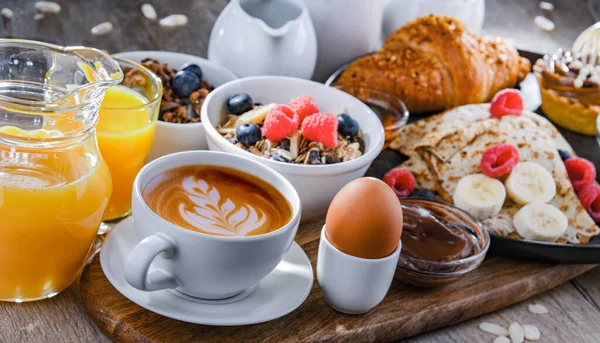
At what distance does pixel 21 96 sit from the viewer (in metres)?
1.27

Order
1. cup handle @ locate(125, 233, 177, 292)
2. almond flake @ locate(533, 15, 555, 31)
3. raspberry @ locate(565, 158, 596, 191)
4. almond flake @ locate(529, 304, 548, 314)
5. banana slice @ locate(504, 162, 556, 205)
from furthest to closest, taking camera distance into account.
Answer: almond flake @ locate(533, 15, 555, 31), raspberry @ locate(565, 158, 596, 191), banana slice @ locate(504, 162, 556, 205), almond flake @ locate(529, 304, 548, 314), cup handle @ locate(125, 233, 177, 292)

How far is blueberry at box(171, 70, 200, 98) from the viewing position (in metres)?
1.74

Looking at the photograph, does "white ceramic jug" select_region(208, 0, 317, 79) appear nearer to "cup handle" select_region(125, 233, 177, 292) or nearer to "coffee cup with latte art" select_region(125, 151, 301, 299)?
"coffee cup with latte art" select_region(125, 151, 301, 299)

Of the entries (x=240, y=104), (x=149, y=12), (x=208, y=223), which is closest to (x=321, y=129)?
(x=240, y=104)

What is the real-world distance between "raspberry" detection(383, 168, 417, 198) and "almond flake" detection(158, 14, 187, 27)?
3.41ft

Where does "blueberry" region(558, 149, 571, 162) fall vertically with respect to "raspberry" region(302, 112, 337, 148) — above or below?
below

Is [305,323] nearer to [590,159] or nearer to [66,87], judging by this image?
[66,87]

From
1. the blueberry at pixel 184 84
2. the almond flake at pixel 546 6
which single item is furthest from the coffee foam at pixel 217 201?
the almond flake at pixel 546 6

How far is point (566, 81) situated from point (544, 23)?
0.75 meters

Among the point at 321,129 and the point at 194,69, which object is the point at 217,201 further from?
the point at 194,69

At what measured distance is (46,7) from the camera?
2344mm

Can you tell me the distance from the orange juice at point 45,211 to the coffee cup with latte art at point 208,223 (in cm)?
9

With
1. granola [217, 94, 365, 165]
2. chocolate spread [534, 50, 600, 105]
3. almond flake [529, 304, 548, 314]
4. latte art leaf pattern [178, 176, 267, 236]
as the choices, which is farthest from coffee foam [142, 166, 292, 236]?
chocolate spread [534, 50, 600, 105]

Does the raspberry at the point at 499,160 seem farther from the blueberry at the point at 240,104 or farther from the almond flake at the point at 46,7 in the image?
the almond flake at the point at 46,7
